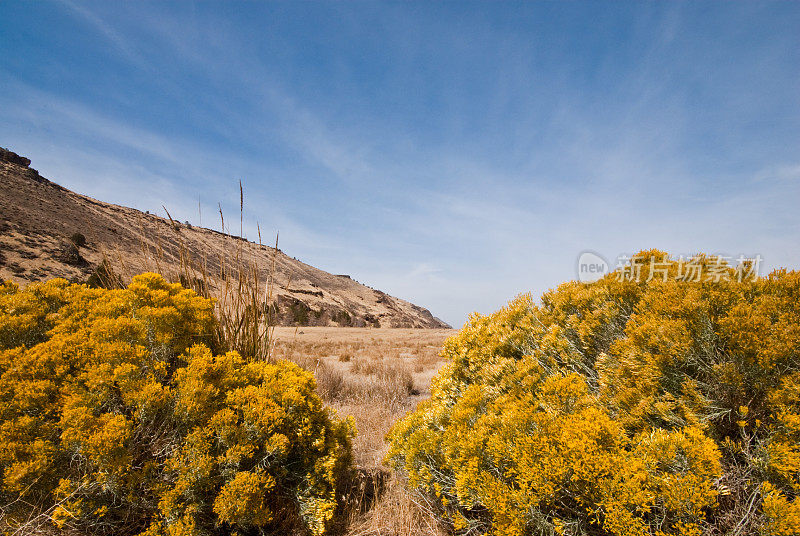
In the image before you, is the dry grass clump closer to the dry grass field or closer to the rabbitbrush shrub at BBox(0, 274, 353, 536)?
the dry grass field

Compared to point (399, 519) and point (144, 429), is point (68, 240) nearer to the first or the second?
point (144, 429)

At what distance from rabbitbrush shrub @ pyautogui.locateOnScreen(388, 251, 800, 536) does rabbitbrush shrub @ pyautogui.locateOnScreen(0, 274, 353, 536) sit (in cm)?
96

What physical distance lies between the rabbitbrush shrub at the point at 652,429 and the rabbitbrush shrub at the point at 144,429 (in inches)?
37.8

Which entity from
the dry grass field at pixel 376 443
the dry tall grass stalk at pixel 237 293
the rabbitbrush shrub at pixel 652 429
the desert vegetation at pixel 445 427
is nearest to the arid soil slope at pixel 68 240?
the dry grass field at pixel 376 443

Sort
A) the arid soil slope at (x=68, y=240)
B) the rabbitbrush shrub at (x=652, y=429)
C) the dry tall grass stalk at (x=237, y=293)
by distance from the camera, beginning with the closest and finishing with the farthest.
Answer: the rabbitbrush shrub at (x=652, y=429) → the dry tall grass stalk at (x=237, y=293) → the arid soil slope at (x=68, y=240)

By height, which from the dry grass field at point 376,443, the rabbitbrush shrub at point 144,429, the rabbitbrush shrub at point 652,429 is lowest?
the dry grass field at point 376,443

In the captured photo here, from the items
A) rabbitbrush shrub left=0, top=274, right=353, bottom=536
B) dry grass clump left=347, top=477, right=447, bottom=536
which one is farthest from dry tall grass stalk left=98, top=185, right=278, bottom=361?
dry grass clump left=347, top=477, right=447, bottom=536

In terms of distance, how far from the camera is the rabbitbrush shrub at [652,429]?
1.48 meters

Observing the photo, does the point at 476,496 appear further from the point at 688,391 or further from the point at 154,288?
the point at 154,288

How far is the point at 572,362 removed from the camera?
2572mm

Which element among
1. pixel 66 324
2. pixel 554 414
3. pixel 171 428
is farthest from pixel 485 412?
pixel 66 324

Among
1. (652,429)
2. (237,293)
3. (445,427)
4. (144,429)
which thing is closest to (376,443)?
(445,427)

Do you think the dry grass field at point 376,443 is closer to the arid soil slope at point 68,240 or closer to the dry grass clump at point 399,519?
the dry grass clump at point 399,519

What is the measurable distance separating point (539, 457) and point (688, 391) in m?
0.89
